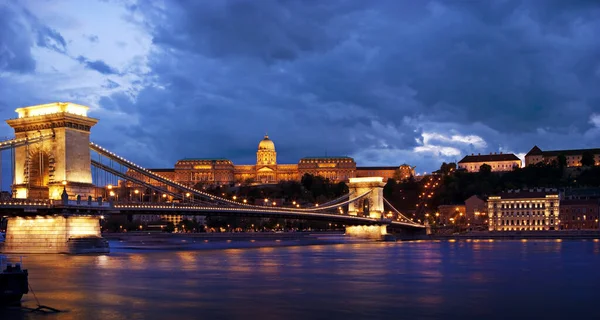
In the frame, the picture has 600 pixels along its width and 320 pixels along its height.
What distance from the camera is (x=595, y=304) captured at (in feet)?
68.9

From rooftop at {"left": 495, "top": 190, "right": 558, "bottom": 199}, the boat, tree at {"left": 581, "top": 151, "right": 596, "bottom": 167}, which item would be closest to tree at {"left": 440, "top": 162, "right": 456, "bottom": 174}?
tree at {"left": 581, "top": 151, "right": 596, "bottom": 167}

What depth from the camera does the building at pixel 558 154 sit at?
458 ft

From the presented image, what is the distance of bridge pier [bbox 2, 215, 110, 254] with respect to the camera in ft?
135

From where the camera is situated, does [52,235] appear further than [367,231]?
No

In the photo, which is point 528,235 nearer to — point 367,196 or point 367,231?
point 367,196

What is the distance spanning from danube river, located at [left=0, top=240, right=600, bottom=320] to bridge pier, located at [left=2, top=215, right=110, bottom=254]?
6.33 feet

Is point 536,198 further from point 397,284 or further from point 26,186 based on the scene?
point 397,284

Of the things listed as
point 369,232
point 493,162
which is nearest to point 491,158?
point 493,162

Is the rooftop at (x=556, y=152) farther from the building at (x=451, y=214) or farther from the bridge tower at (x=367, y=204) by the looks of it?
the bridge tower at (x=367, y=204)

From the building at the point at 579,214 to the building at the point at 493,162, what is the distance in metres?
53.0

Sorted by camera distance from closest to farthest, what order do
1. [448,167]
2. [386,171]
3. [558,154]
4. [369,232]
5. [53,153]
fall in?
[53,153], [369,232], [558,154], [448,167], [386,171]

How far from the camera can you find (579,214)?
96125 millimetres

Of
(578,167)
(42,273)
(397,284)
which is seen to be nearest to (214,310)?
(397,284)

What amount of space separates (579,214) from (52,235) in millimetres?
71543
